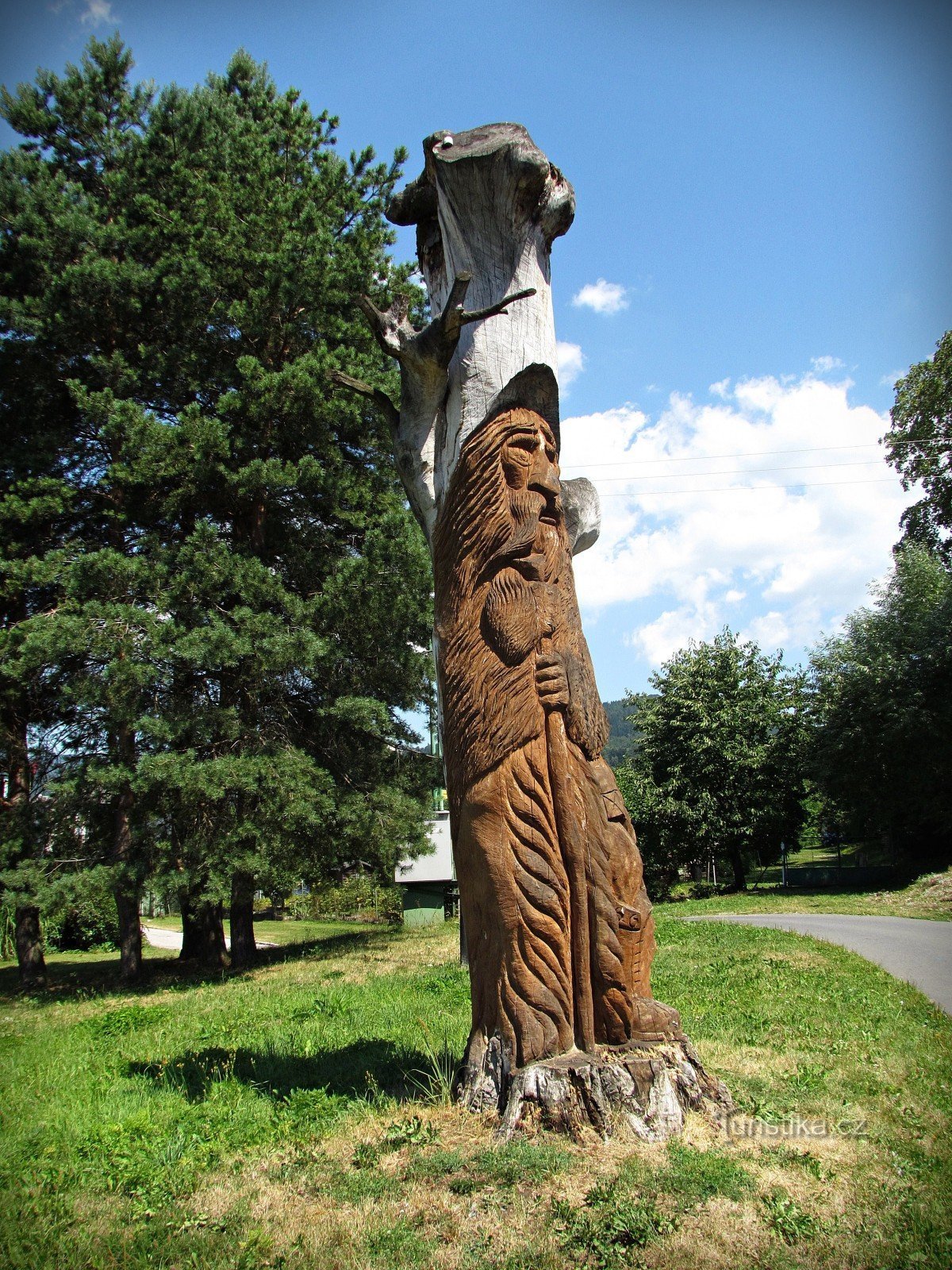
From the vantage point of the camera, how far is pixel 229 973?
12.1 metres

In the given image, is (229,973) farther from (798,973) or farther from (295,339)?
(295,339)

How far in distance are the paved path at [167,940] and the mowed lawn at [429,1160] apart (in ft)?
36.1

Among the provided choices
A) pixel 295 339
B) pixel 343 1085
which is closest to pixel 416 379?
pixel 343 1085

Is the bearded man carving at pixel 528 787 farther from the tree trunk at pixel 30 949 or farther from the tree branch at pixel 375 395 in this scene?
the tree trunk at pixel 30 949

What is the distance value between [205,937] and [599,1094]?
11640mm

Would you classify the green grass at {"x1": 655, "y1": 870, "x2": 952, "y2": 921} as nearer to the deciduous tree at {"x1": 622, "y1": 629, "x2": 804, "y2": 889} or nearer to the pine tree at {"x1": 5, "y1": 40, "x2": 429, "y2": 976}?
the deciduous tree at {"x1": 622, "y1": 629, "x2": 804, "y2": 889}

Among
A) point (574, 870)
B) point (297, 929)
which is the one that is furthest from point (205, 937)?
point (574, 870)

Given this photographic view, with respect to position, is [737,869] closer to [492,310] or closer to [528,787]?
[528,787]

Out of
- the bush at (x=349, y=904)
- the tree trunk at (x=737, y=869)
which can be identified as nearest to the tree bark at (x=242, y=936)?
the bush at (x=349, y=904)

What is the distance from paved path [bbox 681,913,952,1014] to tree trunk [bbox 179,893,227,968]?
27.4ft

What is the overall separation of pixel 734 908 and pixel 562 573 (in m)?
17.1

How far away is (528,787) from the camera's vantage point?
4055 millimetres

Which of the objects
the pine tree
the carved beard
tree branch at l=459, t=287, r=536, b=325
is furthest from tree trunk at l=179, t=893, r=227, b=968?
tree branch at l=459, t=287, r=536, b=325

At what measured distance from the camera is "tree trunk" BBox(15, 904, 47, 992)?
40.6ft
